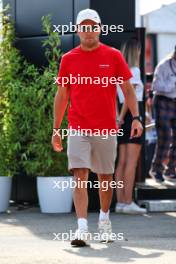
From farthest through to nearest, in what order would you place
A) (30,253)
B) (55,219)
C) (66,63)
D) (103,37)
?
(103,37) < (55,219) < (66,63) < (30,253)

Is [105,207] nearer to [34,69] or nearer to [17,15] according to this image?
[34,69]

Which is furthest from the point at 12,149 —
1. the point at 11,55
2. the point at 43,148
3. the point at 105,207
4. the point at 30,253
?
the point at 30,253

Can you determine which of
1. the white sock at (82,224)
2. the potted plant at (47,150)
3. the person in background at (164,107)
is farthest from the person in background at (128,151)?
the white sock at (82,224)

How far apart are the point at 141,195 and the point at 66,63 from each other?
3.31 meters

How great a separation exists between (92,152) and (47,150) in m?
2.24

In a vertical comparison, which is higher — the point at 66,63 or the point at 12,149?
the point at 66,63

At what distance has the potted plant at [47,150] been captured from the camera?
9.58 m

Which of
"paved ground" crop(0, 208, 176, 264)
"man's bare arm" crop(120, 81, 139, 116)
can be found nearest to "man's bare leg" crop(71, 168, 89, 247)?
"paved ground" crop(0, 208, 176, 264)

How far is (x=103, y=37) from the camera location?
32.3 feet

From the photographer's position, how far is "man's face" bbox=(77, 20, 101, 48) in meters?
7.29

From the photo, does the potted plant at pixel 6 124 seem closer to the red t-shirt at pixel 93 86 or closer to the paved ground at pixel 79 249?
the paved ground at pixel 79 249

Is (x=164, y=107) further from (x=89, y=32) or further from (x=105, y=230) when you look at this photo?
(x=89, y=32)

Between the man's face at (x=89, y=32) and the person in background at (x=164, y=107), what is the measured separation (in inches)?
155

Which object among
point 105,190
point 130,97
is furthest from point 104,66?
point 105,190
